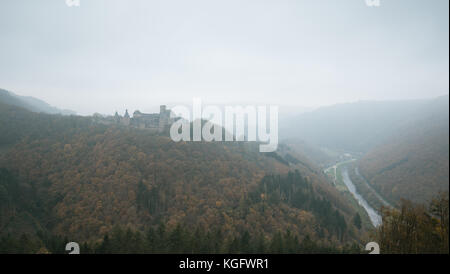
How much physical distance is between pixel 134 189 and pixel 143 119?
79.8ft

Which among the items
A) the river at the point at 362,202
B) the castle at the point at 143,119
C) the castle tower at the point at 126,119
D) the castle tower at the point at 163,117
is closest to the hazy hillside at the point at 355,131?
the river at the point at 362,202

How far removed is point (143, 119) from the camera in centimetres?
4941

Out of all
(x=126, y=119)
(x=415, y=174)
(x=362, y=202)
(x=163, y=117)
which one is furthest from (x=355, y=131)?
(x=126, y=119)

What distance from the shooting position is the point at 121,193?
28.3 meters

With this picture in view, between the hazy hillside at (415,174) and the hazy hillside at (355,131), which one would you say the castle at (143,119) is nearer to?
the hazy hillside at (415,174)

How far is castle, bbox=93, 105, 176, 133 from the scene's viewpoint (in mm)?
48250

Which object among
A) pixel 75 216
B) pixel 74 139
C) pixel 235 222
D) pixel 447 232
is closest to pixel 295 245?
pixel 447 232

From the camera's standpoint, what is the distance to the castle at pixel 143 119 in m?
48.2

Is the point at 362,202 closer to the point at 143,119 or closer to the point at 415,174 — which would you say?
the point at 415,174

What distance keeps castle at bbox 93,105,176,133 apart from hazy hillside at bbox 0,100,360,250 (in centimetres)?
578

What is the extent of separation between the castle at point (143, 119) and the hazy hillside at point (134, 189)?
19.0 ft

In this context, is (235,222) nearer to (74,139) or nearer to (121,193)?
(121,193)

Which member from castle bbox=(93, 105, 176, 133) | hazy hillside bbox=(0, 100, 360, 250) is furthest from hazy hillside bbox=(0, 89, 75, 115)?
castle bbox=(93, 105, 176, 133)
